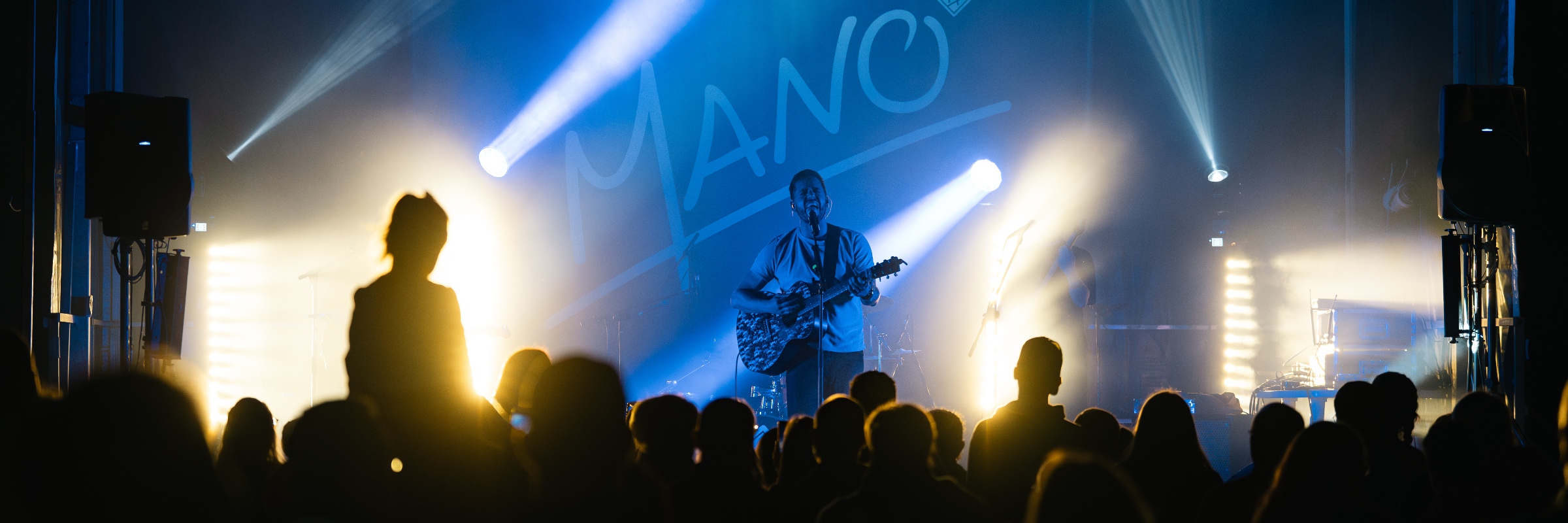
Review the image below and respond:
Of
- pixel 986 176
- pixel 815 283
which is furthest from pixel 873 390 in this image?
pixel 986 176

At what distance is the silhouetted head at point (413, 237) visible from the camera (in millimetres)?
2346

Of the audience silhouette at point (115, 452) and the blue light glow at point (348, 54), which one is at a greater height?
the blue light glow at point (348, 54)

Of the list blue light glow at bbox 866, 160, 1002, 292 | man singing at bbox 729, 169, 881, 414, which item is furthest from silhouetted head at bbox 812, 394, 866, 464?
blue light glow at bbox 866, 160, 1002, 292

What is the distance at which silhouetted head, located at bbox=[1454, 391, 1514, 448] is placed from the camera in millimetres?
2703

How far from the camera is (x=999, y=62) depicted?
9.98 m

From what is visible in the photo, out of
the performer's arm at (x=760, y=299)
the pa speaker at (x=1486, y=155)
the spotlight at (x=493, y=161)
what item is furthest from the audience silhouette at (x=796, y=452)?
the spotlight at (x=493, y=161)

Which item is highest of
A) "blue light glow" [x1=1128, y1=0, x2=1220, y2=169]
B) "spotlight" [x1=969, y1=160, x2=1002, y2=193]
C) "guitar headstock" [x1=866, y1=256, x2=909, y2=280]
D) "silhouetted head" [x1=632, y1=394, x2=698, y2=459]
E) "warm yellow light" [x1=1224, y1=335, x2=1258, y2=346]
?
"blue light glow" [x1=1128, y1=0, x2=1220, y2=169]

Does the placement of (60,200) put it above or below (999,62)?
below

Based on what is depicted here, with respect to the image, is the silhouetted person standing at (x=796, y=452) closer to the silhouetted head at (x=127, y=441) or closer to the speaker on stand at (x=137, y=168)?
the silhouetted head at (x=127, y=441)

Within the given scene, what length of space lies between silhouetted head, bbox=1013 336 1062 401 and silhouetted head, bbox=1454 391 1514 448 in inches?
42.6

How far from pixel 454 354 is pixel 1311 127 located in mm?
9221

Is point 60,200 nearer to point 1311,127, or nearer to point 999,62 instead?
point 999,62

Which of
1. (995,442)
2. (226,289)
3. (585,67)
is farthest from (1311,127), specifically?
(226,289)

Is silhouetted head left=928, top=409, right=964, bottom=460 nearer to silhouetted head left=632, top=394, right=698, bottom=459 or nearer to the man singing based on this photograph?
silhouetted head left=632, top=394, right=698, bottom=459
